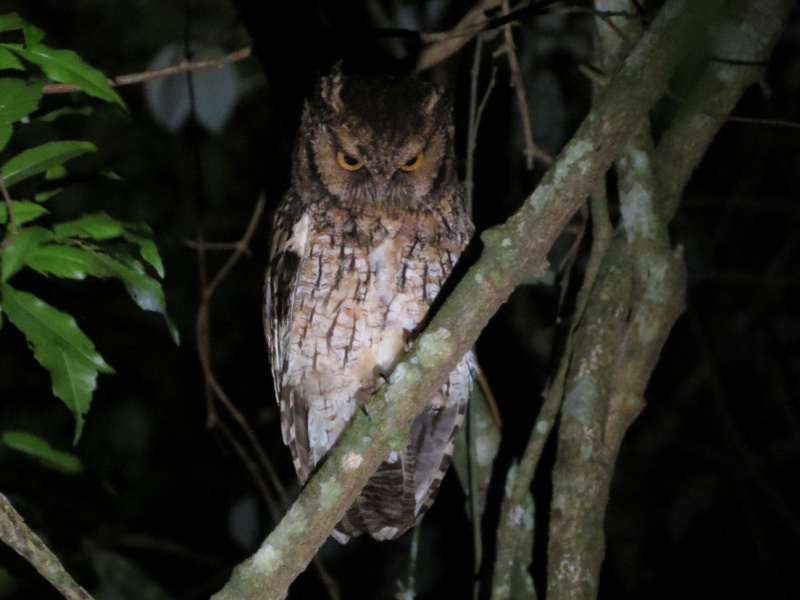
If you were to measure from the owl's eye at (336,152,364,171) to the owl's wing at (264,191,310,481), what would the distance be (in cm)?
17

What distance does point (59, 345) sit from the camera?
1354mm

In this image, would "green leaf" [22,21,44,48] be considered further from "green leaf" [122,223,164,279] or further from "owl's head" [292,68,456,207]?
"owl's head" [292,68,456,207]

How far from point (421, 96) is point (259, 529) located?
178 cm

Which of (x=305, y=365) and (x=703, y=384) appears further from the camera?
(x=703, y=384)

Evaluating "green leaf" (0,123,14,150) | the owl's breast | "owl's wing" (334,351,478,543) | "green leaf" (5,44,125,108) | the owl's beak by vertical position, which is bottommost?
"green leaf" (0,123,14,150)

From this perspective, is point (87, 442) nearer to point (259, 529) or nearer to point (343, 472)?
point (259, 529)

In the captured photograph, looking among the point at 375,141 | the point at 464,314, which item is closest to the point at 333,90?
the point at 375,141

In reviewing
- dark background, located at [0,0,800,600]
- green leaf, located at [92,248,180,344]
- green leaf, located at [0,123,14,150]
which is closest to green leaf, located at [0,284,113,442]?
green leaf, located at [92,248,180,344]

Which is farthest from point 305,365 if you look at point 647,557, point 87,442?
point 647,557

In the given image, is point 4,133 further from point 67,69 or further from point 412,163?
point 412,163

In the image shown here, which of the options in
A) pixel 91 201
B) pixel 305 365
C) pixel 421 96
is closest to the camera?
pixel 421 96

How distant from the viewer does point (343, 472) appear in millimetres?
Answer: 1479

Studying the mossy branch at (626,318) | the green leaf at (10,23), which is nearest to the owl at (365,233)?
the mossy branch at (626,318)

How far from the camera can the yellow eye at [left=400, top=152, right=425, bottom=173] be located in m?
2.09
